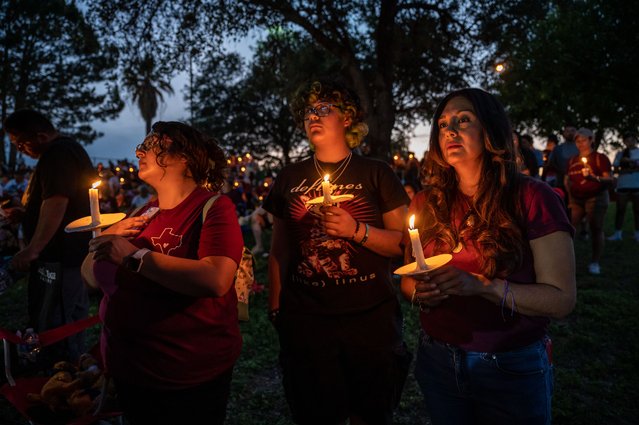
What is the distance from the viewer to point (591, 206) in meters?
7.40

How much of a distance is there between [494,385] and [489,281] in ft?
1.53

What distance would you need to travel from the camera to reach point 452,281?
1657mm

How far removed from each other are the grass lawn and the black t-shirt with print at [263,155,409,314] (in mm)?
1645

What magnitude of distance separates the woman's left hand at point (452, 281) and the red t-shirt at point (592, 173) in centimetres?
670

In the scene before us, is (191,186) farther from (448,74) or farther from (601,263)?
(448,74)

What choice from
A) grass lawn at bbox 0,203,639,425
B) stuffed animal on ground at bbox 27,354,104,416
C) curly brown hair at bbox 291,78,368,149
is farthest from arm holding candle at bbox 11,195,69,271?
curly brown hair at bbox 291,78,368,149

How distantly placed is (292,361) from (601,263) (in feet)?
25.2

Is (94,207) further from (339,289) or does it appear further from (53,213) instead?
(53,213)

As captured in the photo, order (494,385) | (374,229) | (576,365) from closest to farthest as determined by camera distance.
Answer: (494,385) < (374,229) < (576,365)

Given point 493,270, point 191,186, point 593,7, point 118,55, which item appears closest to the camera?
point 493,270

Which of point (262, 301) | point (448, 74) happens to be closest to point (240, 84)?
point (448, 74)

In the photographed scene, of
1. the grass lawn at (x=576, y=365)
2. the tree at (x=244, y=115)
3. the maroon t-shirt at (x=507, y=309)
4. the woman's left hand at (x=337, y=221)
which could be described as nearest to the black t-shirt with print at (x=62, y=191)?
the grass lawn at (x=576, y=365)

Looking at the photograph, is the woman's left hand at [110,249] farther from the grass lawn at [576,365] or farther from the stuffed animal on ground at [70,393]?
the grass lawn at [576,365]

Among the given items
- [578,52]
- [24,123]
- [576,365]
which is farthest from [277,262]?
[578,52]
